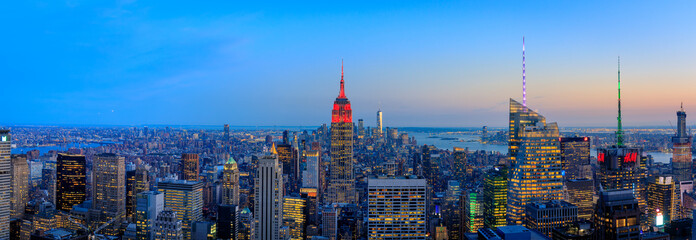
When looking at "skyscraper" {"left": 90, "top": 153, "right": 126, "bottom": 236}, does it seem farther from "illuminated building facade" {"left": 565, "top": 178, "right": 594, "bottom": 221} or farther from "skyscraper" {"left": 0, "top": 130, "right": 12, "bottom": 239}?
"illuminated building facade" {"left": 565, "top": 178, "right": 594, "bottom": 221}

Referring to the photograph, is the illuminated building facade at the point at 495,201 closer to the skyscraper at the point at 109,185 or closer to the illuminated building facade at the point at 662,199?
the illuminated building facade at the point at 662,199

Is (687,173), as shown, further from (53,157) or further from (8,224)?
(53,157)

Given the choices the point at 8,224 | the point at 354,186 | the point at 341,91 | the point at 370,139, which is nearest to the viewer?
the point at 8,224

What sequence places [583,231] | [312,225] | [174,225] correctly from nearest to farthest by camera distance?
[583,231] < [174,225] < [312,225]

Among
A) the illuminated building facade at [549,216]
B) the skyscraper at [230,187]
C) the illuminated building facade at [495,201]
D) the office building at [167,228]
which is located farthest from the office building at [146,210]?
the illuminated building facade at [495,201]

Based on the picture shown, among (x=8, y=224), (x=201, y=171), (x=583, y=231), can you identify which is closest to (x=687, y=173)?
(x=583, y=231)

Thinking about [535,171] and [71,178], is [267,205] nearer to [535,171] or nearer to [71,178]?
[535,171]
